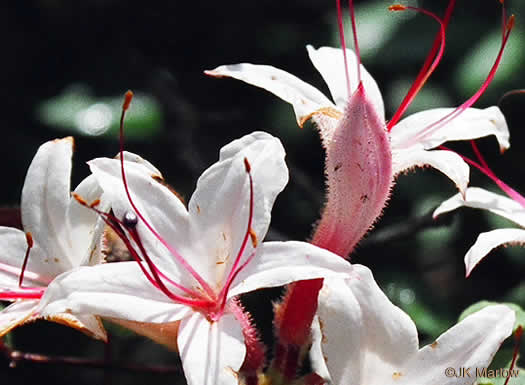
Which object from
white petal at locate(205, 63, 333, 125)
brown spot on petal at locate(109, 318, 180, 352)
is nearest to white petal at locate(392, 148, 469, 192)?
white petal at locate(205, 63, 333, 125)

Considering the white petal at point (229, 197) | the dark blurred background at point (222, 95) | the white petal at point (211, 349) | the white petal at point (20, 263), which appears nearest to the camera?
the white petal at point (211, 349)

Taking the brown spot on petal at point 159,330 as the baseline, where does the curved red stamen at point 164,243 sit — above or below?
above

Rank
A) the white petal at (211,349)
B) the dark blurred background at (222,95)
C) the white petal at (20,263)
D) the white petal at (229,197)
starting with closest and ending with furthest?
the white petal at (211,349), the white petal at (229,197), the white petal at (20,263), the dark blurred background at (222,95)

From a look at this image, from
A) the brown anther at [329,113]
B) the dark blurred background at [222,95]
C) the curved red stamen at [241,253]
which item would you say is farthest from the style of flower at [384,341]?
the dark blurred background at [222,95]

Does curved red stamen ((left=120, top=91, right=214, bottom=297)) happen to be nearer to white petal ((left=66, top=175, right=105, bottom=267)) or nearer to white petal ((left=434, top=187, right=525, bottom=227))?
white petal ((left=66, top=175, right=105, bottom=267))

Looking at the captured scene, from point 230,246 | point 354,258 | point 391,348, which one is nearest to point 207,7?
point 354,258

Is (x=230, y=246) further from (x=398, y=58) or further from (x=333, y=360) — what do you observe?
(x=398, y=58)

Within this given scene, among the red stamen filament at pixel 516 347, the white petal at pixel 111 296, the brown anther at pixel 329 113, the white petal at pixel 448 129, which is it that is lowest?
the red stamen filament at pixel 516 347

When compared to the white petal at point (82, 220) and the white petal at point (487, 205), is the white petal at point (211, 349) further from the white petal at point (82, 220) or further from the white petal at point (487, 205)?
the white petal at point (487, 205)
